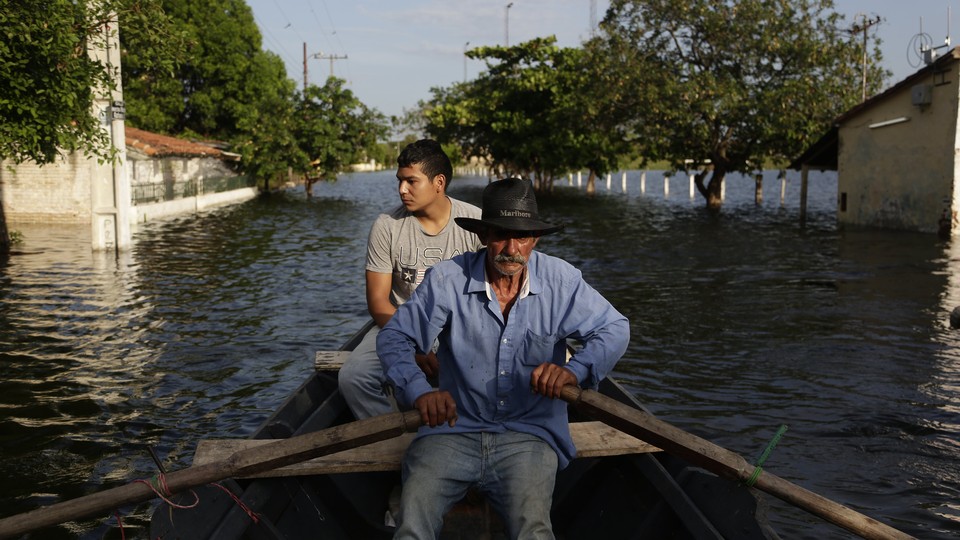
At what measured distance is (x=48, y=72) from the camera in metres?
14.3

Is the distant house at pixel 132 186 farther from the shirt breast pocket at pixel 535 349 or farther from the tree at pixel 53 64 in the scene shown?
the shirt breast pocket at pixel 535 349

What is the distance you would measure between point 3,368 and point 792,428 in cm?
873

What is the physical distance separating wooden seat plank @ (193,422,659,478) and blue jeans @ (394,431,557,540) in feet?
1.37

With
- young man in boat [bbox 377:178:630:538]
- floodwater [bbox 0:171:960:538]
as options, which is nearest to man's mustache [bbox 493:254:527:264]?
young man in boat [bbox 377:178:630:538]

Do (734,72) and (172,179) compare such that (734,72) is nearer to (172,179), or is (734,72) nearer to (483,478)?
(172,179)

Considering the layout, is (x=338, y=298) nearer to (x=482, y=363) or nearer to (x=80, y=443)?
(x=80, y=443)

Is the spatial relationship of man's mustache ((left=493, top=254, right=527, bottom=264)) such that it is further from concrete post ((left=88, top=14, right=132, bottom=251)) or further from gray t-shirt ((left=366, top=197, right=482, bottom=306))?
concrete post ((left=88, top=14, right=132, bottom=251))

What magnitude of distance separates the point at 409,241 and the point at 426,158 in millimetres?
605

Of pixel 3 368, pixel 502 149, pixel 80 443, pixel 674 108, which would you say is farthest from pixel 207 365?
pixel 502 149

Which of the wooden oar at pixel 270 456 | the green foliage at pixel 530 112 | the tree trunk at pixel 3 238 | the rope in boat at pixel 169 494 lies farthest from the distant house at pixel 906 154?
the tree trunk at pixel 3 238

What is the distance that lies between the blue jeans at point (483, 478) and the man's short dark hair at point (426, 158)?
2153mm

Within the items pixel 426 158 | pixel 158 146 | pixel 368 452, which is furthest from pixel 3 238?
pixel 368 452

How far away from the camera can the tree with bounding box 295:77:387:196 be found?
5106 cm

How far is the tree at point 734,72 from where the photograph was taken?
1346 inches
